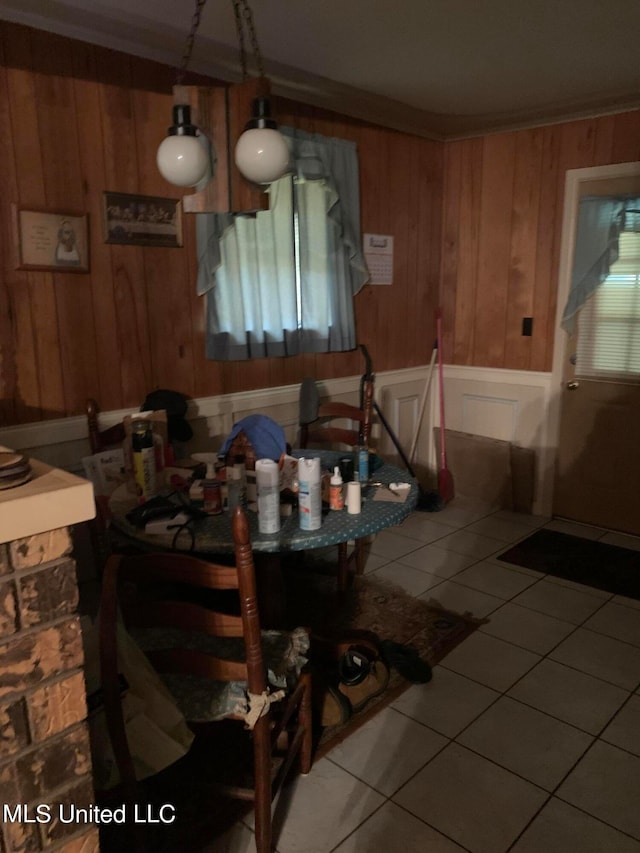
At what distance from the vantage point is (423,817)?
1725 millimetres

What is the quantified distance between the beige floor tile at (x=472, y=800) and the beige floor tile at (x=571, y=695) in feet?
1.21

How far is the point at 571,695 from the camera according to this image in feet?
7.34

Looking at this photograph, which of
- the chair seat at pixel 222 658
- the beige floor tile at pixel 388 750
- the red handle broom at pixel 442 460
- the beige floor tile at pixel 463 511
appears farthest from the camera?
the red handle broom at pixel 442 460

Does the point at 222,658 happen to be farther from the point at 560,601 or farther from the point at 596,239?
the point at 596,239

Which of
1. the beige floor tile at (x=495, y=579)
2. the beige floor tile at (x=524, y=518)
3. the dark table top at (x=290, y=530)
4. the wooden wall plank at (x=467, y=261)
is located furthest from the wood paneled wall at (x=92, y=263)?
the beige floor tile at (x=524, y=518)

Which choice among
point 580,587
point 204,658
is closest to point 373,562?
point 580,587

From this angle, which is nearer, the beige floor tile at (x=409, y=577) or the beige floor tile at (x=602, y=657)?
the beige floor tile at (x=602, y=657)

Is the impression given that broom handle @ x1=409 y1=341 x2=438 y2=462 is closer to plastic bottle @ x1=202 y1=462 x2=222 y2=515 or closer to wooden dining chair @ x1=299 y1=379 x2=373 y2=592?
wooden dining chair @ x1=299 y1=379 x2=373 y2=592

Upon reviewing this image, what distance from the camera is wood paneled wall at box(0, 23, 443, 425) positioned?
2307 mm

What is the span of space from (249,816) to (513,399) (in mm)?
3012

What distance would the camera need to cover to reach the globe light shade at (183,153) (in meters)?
1.62

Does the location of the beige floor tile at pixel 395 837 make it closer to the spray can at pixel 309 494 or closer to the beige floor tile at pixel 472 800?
the beige floor tile at pixel 472 800

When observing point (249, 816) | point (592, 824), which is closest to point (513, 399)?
point (592, 824)

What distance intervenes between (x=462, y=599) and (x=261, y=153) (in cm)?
214
